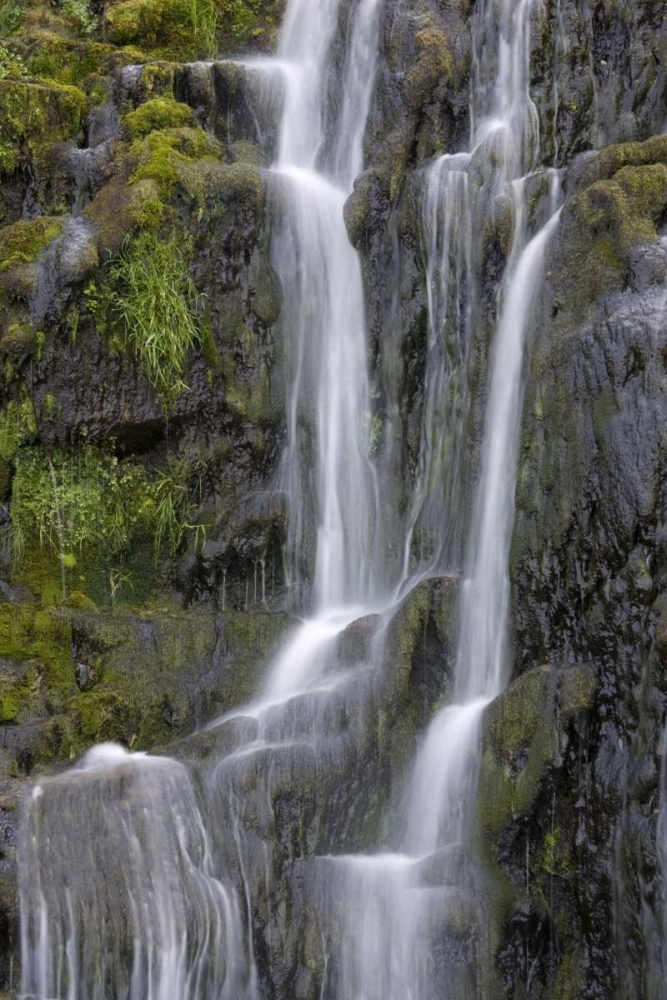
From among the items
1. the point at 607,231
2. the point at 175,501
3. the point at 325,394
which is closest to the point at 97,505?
the point at 175,501

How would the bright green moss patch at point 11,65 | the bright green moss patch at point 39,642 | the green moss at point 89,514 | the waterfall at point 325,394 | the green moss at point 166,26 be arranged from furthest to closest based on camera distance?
the green moss at point 166,26 < the bright green moss patch at point 11,65 < the waterfall at point 325,394 < the green moss at point 89,514 < the bright green moss patch at point 39,642

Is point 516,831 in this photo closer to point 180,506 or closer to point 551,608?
point 551,608

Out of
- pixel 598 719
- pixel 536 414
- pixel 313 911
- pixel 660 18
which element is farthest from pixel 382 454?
pixel 660 18

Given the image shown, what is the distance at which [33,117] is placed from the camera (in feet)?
38.1

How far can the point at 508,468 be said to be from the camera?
344 inches

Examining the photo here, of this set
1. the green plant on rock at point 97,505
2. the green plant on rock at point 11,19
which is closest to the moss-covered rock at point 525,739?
the green plant on rock at point 97,505

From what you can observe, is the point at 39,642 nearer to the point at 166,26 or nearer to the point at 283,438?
the point at 283,438

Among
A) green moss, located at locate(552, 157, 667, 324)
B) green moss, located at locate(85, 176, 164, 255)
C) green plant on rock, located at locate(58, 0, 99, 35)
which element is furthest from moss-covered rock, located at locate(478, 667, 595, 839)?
green plant on rock, located at locate(58, 0, 99, 35)

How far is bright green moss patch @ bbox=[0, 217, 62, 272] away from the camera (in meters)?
10.1

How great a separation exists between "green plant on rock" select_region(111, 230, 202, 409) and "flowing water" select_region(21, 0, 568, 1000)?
110 cm

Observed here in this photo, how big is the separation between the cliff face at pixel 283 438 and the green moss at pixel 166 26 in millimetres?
42

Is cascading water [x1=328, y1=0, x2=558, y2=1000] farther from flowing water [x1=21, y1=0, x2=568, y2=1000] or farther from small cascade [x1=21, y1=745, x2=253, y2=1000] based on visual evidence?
small cascade [x1=21, y1=745, x2=253, y2=1000]

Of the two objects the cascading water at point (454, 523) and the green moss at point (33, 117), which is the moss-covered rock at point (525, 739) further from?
the green moss at point (33, 117)

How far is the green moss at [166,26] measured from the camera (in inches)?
523
